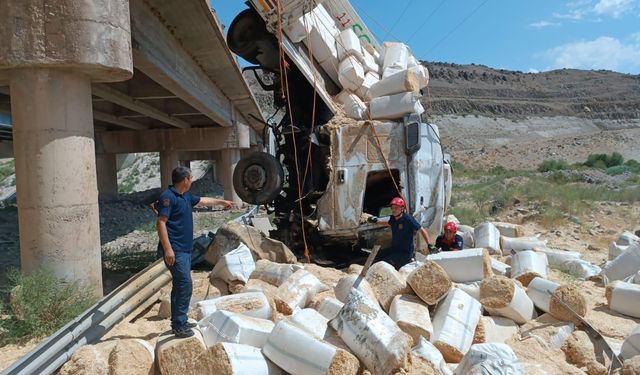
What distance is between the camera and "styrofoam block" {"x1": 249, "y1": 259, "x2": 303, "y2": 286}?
5.86 metres

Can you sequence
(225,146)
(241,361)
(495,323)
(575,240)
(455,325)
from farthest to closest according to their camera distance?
(225,146)
(575,240)
(495,323)
(455,325)
(241,361)

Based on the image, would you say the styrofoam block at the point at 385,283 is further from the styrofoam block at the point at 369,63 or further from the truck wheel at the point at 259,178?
the styrofoam block at the point at 369,63

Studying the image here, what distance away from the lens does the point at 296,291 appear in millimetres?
5266

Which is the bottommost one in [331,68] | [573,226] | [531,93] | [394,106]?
[573,226]

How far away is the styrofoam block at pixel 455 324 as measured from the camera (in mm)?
4105

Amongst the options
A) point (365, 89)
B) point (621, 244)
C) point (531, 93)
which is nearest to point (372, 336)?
point (365, 89)

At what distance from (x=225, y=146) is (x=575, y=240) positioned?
13938mm

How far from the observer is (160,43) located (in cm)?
935

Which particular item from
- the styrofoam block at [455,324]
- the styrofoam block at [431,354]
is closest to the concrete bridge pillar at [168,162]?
the styrofoam block at [455,324]

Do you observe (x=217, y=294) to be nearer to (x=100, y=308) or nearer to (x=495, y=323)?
(x=100, y=308)

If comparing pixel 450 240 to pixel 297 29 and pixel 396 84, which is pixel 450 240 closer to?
pixel 396 84

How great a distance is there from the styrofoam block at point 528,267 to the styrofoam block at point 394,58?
3636 millimetres

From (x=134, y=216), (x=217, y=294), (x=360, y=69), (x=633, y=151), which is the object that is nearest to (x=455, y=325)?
(x=217, y=294)

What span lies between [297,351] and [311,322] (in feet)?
2.25
